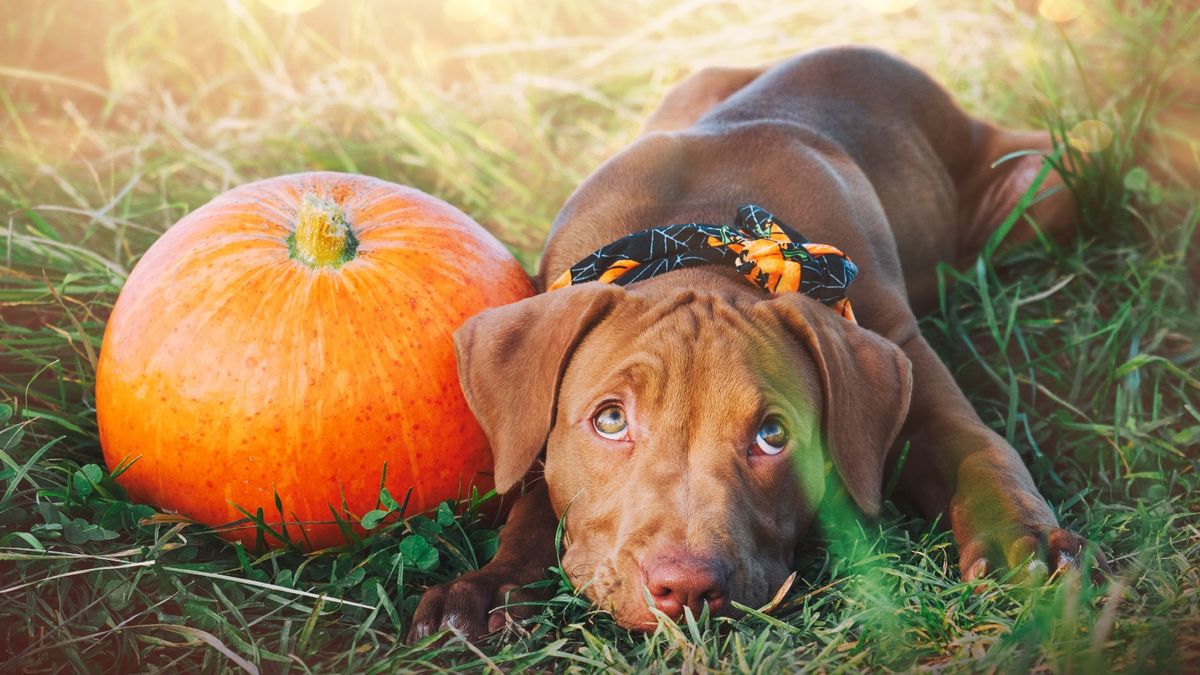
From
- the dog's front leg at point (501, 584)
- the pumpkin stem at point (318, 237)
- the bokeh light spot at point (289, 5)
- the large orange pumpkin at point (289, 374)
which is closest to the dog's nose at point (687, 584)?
the dog's front leg at point (501, 584)

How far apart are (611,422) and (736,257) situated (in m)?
0.87

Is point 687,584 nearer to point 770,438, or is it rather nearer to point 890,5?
point 770,438

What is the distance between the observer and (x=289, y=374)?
372cm

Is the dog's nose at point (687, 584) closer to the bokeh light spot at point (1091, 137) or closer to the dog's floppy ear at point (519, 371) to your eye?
the dog's floppy ear at point (519, 371)

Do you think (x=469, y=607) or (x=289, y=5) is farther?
(x=289, y=5)

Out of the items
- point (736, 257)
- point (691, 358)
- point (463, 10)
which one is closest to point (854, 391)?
point (691, 358)

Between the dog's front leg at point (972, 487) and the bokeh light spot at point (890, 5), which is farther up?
the bokeh light spot at point (890, 5)

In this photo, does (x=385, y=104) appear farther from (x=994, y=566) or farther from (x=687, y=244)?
(x=994, y=566)

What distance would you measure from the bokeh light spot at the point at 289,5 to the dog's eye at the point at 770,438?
7.21 meters

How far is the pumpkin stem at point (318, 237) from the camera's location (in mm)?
3939

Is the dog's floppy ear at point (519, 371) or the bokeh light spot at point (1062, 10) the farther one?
the bokeh light spot at point (1062, 10)

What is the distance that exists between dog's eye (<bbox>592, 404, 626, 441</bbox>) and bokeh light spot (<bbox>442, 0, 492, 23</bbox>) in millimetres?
6957

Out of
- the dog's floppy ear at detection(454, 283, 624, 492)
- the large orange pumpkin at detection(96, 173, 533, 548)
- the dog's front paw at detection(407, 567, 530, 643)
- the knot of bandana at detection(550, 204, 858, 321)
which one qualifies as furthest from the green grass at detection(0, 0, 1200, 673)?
the knot of bandana at detection(550, 204, 858, 321)

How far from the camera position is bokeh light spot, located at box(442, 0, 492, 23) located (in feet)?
32.5
